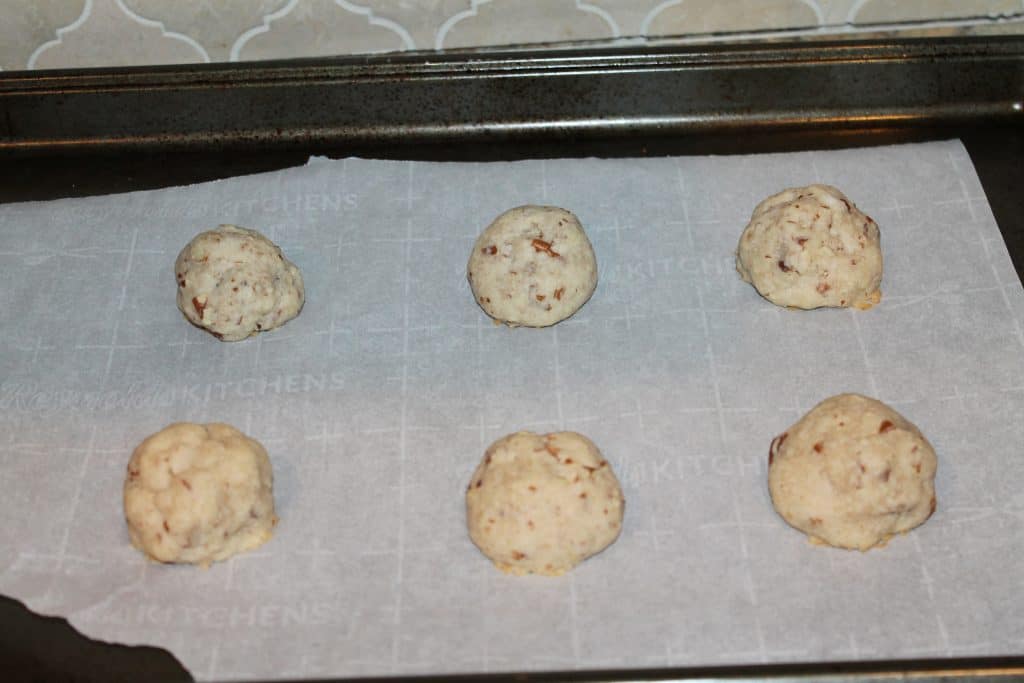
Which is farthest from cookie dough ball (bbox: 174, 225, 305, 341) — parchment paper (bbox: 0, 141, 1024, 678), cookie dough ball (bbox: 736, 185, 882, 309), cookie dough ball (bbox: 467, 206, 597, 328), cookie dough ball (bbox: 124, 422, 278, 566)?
cookie dough ball (bbox: 736, 185, 882, 309)

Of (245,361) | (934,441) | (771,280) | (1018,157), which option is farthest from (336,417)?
(1018,157)

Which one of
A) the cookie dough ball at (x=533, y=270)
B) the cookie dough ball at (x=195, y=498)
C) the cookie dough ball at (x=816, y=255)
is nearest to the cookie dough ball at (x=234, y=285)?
the cookie dough ball at (x=195, y=498)

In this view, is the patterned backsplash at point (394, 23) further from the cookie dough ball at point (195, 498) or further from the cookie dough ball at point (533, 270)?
the cookie dough ball at point (195, 498)

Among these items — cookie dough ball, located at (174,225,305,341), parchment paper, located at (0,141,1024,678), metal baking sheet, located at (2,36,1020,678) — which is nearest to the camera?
parchment paper, located at (0,141,1024,678)

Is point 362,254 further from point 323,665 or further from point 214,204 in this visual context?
point 323,665

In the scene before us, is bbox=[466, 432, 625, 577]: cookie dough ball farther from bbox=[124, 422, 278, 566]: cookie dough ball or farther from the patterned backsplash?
the patterned backsplash

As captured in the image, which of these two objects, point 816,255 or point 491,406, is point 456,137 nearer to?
point 491,406

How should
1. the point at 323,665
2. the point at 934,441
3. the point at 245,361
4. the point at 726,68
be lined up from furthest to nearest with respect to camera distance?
1. the point at 726,68
2. the point at 245,361
3. the point at 934,441
4. the point at 323,665
